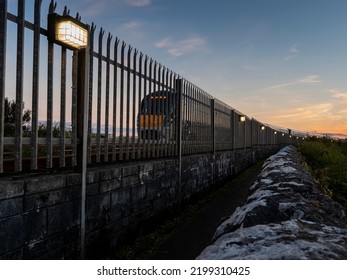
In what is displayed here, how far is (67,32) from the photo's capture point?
373 cm

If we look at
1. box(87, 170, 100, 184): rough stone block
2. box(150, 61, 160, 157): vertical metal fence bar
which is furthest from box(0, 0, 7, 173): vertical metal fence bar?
box(150, 61, 160, 157): vertical metal fence bar

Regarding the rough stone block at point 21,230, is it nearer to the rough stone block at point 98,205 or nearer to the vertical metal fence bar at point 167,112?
the rough stone block at point 98,205

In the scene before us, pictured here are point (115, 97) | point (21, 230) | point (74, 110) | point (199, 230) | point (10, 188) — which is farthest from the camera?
point (199, 230)

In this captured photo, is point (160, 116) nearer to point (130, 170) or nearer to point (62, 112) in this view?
point (130, 170)

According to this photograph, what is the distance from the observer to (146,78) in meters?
5.93

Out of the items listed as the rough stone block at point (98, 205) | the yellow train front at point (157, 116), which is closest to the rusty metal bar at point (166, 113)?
the yellow train front at point (157, 116)

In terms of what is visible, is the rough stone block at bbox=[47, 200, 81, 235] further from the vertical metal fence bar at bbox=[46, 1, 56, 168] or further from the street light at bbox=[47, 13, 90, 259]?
the vertical metal fence bar at bbox=[46, 1, 56, 168]

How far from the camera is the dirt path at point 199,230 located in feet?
15.8

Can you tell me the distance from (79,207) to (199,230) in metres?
2.73

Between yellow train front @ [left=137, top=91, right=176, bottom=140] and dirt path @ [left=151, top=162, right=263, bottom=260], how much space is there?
172 centimetres

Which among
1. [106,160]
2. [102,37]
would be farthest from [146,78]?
[106,160]

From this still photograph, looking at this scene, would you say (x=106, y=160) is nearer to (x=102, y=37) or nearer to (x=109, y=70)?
(x=109, y=70)

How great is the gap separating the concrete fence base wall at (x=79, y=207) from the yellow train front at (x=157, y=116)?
1.72ft

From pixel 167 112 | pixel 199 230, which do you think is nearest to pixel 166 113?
pixel 167 112
